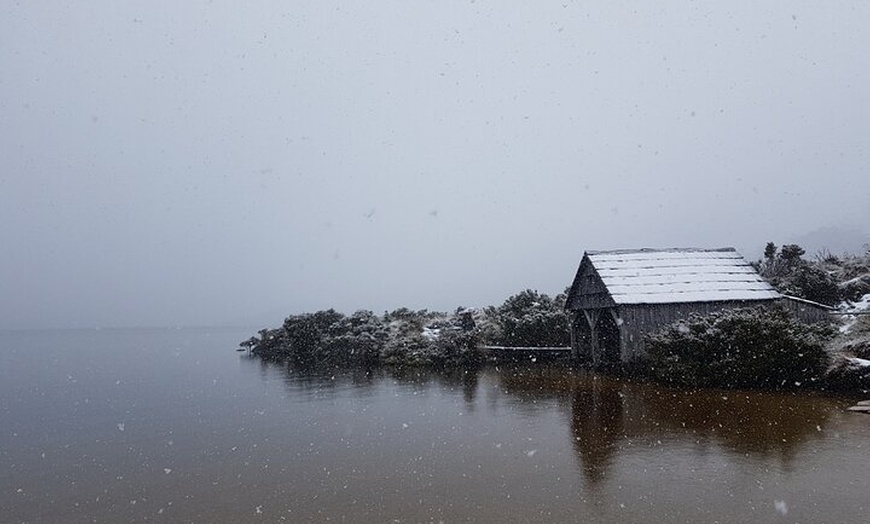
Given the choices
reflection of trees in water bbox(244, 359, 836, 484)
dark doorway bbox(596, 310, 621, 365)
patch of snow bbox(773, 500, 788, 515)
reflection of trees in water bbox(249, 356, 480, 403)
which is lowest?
reflection of trees in water bbox(249, 356, 480, 403)

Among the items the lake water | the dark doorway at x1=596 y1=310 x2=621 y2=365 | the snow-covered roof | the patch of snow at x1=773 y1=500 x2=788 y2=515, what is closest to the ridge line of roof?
the snow-covered roof

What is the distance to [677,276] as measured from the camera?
22359 mm

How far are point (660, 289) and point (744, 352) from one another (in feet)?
17.5

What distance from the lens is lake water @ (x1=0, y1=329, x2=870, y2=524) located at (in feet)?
23.6

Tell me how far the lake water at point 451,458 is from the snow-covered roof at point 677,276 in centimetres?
527

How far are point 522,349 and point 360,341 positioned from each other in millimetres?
9687

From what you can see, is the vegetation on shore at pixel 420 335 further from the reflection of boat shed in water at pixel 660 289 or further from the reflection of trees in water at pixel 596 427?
the reflection of trees in water at pixel 596 427

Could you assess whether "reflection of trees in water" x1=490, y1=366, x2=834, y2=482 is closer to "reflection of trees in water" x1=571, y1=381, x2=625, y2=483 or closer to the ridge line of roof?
"reflection of trees in water" x1=571, y1=381, x2=625, y2=483

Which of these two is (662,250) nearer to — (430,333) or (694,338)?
(694,338)

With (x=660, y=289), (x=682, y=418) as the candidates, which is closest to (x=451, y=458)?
(x=682, y=418)

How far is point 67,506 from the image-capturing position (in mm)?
8109

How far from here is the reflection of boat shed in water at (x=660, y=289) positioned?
20.8 m

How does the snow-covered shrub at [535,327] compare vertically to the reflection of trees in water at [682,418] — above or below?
above

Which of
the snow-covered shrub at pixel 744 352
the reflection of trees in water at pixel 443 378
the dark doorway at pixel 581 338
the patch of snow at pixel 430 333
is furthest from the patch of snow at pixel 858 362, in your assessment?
the patch of snow at pixel 430 333
